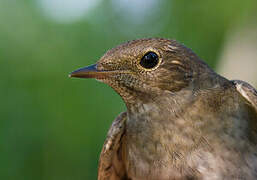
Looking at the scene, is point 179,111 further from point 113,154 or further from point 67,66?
point 67,66

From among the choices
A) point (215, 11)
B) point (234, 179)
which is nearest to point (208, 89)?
point (234, 179)

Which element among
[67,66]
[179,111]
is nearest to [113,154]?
[179,111]

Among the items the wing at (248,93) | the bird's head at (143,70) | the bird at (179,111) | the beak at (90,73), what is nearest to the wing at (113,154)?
the bird at (179,111)

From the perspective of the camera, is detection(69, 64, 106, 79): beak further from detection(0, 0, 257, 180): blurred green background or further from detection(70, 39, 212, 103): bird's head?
detection(0, 0, 257, 180): blurred green background

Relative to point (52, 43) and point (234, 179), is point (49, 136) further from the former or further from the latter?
point (234, 179)

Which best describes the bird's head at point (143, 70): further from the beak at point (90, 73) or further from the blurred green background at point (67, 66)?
the blurred green background at point (67, 66)

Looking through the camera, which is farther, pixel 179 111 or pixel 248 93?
pixel 248 93
